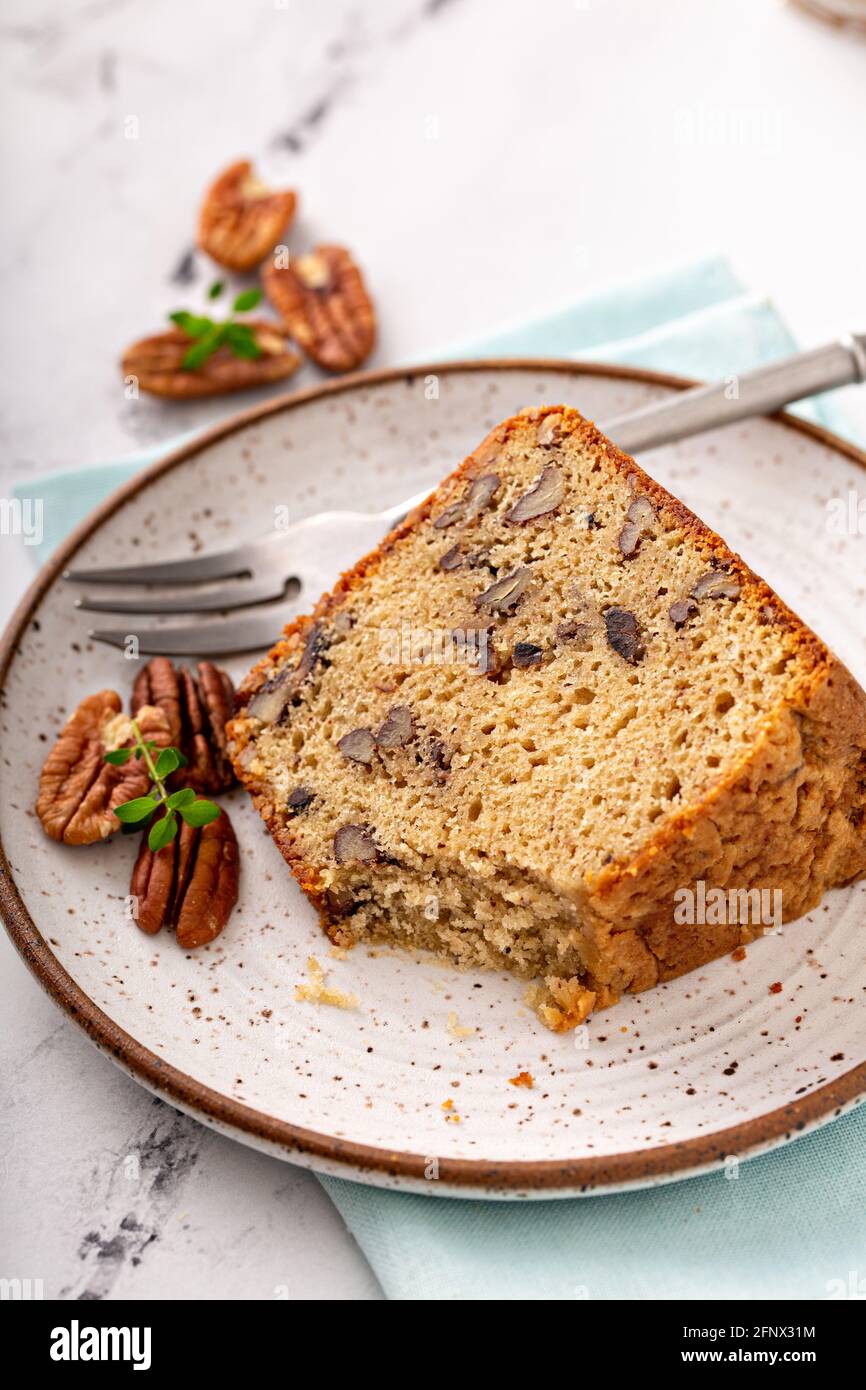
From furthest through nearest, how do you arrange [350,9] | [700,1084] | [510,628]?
[350,9] < [510,628] < [700,1084]

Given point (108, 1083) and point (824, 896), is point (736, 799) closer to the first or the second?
point (824, 896)

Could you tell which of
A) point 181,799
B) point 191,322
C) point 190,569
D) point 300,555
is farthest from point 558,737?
point 191,322

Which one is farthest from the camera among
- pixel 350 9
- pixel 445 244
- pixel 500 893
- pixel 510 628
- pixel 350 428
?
pixel 350 9

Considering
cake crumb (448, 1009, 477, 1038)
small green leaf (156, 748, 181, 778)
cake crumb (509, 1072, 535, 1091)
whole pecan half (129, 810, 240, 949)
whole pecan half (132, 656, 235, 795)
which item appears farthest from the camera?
whole pecan half (132, 656, 235, 795)

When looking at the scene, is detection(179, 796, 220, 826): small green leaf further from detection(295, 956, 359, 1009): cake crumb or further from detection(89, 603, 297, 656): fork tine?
detection(89, 603, 297, 656): fork tine

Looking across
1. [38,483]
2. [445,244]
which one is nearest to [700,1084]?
[38,483]

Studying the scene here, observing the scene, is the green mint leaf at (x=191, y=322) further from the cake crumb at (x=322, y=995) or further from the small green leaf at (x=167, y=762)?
the cake crumb at (x=322, y=995)

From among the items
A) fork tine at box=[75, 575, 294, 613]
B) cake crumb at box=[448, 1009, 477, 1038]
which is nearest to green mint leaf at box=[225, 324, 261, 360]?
fork tine at box=[75, 575, 294, 613]
